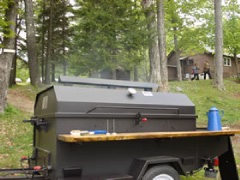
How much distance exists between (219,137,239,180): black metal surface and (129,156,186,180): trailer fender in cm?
104

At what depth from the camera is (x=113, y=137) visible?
265 cm

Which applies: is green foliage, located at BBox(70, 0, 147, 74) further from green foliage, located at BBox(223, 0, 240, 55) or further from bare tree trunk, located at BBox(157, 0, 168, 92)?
green foliage, located at BBox(223, 0, 240, 55)

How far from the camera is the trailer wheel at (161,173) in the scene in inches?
120

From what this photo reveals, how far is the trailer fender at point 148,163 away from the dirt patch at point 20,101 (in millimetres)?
7766

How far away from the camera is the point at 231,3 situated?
86.8 ft

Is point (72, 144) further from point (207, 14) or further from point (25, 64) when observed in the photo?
point (207, 14)

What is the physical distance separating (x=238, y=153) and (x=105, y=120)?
464 centimetres

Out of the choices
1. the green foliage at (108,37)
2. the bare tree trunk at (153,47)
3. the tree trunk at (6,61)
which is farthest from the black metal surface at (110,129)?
the bare tree trunk at (153,47)

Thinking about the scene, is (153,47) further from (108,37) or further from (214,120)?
(214,120)

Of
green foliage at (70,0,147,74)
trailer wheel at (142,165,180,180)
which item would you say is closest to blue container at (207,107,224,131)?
A: trailer wheel at (142,165,180,180)

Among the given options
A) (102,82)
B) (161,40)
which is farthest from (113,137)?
(161,40)

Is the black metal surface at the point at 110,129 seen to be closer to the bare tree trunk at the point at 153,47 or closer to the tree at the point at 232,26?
the bare tree trunk at the point at 153,47

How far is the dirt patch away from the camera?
10534 mm

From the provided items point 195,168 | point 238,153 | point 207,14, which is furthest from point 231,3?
point 195,168
